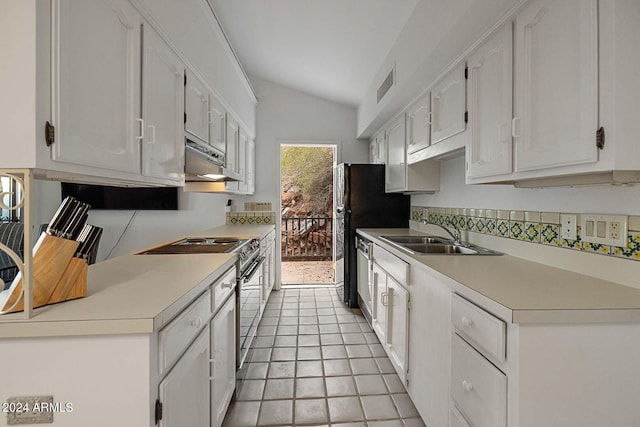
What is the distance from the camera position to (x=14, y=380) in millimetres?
807

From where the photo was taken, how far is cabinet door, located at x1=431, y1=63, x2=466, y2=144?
1831 mm

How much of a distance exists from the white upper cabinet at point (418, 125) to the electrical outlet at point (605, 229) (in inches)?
45.4

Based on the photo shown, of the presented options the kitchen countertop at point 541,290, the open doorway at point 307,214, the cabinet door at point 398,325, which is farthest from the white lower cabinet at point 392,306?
the open doorway at point 307,214

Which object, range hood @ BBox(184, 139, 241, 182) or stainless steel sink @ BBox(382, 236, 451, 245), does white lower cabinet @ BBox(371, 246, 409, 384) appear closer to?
stainless steel sink @ BBox(382, 236, 451, 245)

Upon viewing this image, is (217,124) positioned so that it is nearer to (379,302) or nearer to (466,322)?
(379,302)

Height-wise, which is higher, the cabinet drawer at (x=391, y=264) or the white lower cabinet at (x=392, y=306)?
the cabinet drawer at (x=391, y=264)

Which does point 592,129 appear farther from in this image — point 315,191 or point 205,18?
point 315,191

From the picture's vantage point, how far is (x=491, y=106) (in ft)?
5.08

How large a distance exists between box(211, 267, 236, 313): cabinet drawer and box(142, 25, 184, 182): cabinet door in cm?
59

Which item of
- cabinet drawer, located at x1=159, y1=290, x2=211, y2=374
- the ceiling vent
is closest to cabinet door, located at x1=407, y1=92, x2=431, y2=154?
the ceiling vent

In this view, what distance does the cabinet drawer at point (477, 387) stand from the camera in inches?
39.7

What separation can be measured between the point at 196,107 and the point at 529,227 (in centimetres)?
208

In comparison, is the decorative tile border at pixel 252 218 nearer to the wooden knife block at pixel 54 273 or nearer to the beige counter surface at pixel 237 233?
the beige counter surface at pixel 237 233

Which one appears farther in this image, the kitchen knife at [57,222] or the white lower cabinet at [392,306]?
the white lower cabinet at [392,306]
